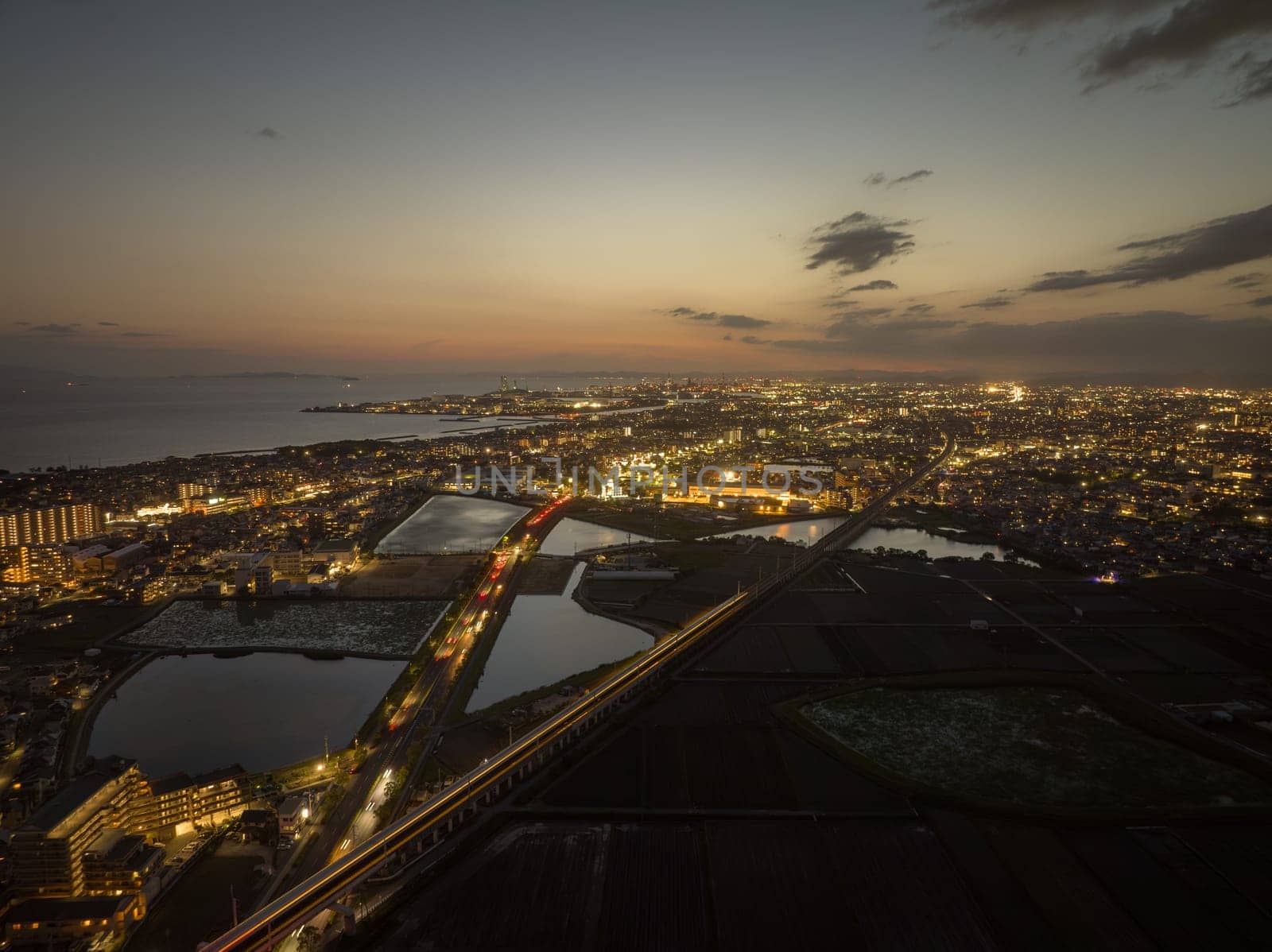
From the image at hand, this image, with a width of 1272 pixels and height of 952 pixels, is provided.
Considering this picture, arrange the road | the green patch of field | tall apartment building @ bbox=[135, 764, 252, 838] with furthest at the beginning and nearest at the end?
the green patch of field, tall apartment building @ bbox=[135, 764, 252, 838], the road

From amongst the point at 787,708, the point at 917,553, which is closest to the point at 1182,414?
the point at 917,553

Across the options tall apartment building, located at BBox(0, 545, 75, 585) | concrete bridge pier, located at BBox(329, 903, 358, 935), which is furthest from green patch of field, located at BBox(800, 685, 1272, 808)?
tall apartment building, located at BBox(0, 545, 75, 585)

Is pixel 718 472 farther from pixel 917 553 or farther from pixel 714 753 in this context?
pixel 714 753

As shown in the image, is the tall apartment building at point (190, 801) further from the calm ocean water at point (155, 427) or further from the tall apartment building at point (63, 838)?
the calm ocean water at point (155, 427)

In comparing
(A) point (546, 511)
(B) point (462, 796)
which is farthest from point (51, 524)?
(B) point (462, 796)

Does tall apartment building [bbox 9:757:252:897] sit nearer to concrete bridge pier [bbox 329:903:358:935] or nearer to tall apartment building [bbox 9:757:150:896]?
tall apartment building [bbox 9:757:150:896]

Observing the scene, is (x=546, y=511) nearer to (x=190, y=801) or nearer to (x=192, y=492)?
(x=192, y=492)
